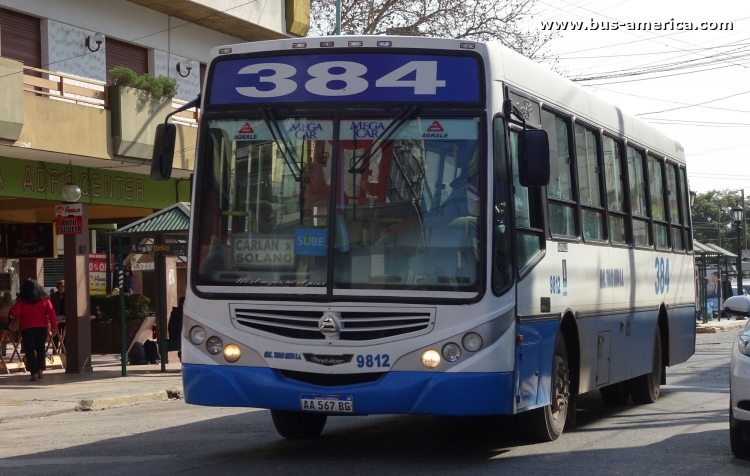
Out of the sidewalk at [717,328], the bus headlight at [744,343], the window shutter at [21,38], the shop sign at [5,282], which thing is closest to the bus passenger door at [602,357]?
the bus headlight at [744,343]

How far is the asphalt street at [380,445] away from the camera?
27.4 ft

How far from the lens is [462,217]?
8133mm

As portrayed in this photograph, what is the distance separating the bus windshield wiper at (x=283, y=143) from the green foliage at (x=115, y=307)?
17176 mm

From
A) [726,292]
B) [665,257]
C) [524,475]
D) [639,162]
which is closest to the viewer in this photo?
[524,475]

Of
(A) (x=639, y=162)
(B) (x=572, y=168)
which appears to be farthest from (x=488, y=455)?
(A) (x=639, y=162)

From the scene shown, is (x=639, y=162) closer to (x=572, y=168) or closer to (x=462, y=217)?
(x=572, y=168)

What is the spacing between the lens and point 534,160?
326 inches

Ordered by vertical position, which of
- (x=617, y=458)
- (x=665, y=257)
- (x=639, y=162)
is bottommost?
(x=617, y=458)

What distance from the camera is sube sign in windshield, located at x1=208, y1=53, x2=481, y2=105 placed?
8.34 metres

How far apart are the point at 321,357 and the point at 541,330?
1.91 meters

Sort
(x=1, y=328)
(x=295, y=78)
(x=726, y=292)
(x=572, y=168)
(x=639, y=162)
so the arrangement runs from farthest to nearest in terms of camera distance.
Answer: (x=726, y=292), (x=1, y=328), (x=639, y=162), (x=572, y=168), (x=295, y=78)

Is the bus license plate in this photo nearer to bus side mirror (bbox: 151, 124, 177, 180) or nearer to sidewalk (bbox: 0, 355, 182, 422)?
bus side mirror (bbox: 151, 124, 177, 180)

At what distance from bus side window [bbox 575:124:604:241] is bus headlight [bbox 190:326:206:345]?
3.74 metres

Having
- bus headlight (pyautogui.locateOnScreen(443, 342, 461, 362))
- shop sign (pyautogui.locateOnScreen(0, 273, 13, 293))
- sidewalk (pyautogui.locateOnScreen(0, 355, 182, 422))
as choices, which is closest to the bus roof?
bus headlight (pyautogui.locateOnScreen(443, 342, 461, 362))
